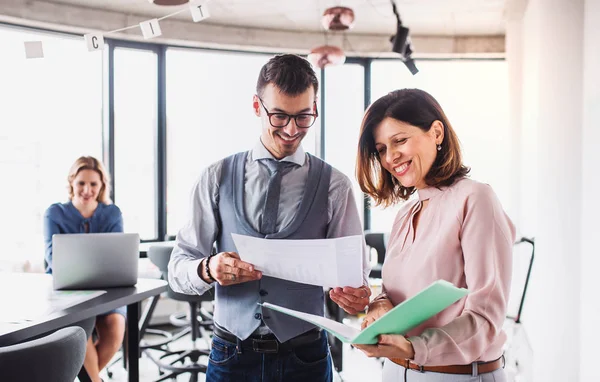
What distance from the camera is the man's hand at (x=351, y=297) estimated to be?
125 centimetres

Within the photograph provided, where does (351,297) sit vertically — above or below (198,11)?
below

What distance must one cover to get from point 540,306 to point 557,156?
1.02 m

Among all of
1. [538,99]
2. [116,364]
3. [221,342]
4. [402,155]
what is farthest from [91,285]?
[538,99]

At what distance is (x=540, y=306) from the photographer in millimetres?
3457

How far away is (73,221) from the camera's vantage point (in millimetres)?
3340

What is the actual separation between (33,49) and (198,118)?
8.67 ft

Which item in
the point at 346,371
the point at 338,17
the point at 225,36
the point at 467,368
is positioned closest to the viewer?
→ the point at 467,368

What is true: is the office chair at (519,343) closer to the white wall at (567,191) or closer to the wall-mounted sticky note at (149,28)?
the white wall at (567,191)

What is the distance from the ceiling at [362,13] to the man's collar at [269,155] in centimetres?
357

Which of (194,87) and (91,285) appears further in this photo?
(194,87)

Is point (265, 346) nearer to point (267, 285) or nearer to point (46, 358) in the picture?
point (267, 285)

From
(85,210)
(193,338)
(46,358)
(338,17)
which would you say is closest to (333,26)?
(338,17)

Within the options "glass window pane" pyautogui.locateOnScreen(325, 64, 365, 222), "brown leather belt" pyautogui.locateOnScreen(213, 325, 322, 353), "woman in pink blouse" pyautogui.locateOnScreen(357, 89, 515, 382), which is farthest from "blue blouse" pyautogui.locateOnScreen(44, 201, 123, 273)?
"glass window pane" pyautogui.locateOnScreen(325, 64, 365, 222)

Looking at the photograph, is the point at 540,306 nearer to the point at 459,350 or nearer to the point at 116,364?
the point at 459,350
